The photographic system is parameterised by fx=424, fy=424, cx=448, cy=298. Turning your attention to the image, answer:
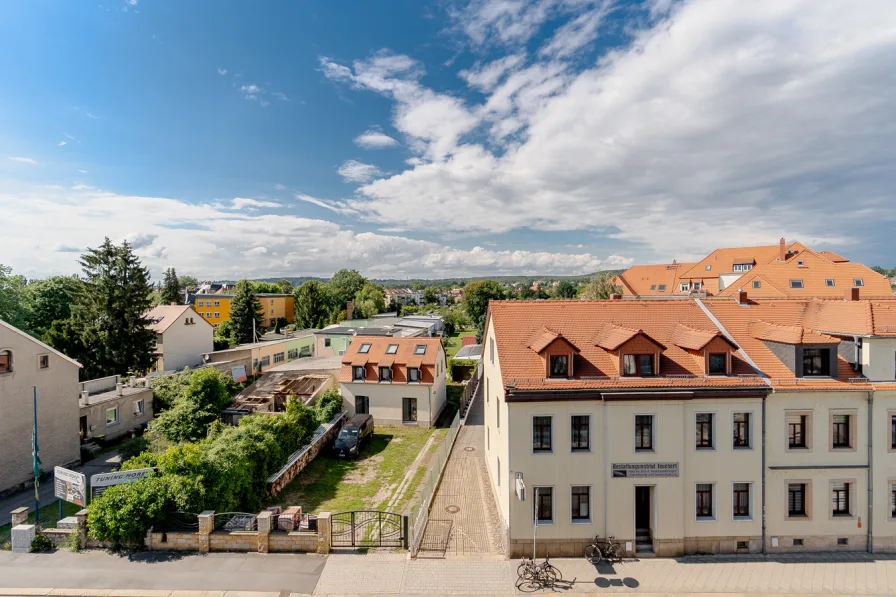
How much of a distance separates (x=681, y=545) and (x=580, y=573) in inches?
160

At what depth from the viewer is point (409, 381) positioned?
30672mm

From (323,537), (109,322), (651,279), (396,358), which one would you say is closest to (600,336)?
(323,537)

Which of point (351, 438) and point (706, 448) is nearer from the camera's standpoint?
point (706, 448)

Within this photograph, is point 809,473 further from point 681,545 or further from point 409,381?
point 409,381

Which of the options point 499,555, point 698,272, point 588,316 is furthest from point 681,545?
point 698,272

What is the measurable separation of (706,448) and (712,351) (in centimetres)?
352

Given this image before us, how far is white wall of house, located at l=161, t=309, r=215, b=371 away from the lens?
38969 millimetres

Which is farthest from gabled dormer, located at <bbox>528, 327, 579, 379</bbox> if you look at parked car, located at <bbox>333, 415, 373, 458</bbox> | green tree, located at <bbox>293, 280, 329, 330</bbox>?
green tree, located at <bbox>293, 280, 329, 330</bbox>

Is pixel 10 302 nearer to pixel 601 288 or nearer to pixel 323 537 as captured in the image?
pixel 323 537

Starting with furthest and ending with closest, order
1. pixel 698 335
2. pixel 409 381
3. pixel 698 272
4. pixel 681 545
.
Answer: pixel 698 272
pixel 409 381
pixel 698 335
pixel 681 545

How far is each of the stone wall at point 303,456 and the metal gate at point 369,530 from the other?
510cm

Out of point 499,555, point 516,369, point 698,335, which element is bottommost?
point 499,555

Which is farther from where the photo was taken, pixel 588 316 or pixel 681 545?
pixel 588 316

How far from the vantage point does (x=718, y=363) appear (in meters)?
15.9
